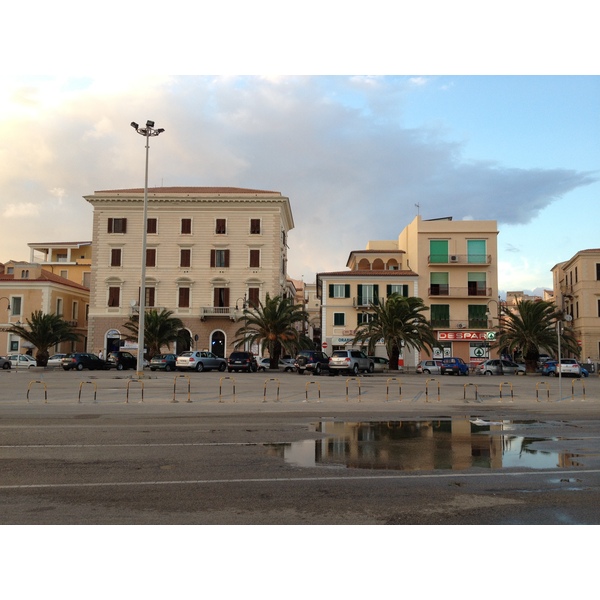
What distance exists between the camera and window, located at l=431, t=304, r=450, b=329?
195ft

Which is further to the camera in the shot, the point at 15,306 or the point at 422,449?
the point at 15,306

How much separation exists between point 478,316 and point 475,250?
22.6 ft

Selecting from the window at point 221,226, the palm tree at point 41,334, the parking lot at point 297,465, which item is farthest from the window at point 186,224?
the parking lot at point 297,465

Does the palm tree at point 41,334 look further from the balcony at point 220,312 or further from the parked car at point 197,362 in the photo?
the parked car at point 197,362

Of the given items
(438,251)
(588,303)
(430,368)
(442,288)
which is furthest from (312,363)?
(588,303)

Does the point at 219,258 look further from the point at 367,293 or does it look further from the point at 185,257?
the point at 367,293

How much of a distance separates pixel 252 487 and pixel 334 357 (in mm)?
33275

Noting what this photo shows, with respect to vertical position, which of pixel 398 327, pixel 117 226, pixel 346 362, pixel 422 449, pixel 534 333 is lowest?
pixel 422 449

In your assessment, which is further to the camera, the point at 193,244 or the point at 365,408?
the point at 193,244

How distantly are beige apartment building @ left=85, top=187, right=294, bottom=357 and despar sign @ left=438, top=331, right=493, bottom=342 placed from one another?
17604 mm

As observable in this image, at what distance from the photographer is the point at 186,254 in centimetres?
6019

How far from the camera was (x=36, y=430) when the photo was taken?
13.9 meters

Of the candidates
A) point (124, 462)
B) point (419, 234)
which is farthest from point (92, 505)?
point (419, 234)

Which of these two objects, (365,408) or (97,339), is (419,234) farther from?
(365,408)
